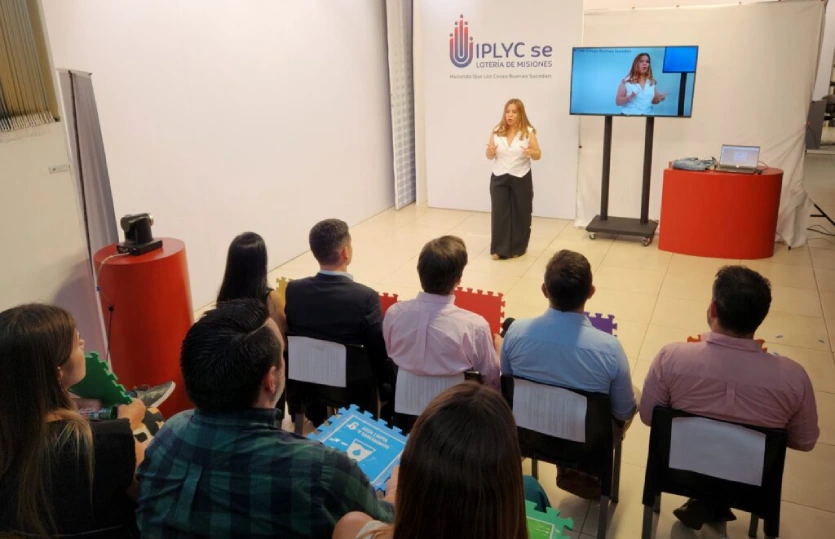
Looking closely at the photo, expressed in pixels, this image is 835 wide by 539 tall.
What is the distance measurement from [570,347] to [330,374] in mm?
1079

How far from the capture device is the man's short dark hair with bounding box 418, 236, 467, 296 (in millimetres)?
2650

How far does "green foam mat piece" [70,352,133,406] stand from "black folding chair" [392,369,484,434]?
104 cm

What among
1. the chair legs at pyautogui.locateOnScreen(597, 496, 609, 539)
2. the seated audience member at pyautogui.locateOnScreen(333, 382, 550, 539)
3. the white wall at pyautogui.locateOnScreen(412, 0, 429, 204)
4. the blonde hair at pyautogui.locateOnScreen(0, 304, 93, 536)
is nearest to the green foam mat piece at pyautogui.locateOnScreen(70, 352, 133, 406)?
the blonde hair at pyautogui.locateOnScreen(0, 304, 93, 536)

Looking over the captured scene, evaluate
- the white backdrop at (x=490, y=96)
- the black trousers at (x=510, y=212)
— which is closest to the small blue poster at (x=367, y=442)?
the black trousers at (x=510, y=212)

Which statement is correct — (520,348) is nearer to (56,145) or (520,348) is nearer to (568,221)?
(56,145)

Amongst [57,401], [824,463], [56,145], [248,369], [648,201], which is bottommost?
[824,463]

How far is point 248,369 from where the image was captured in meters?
1.52

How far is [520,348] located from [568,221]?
5303 mm

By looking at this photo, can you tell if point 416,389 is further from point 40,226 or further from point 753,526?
point 40,226

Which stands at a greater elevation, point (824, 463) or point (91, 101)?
point (91, 101)

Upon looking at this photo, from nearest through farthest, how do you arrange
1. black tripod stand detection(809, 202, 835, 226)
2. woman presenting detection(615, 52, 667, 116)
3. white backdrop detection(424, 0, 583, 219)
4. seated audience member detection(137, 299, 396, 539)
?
1. seated audience member detection(137, 299, 396, 539)
2. woman presenting detection(615, 52, 667, 116)
3. black tripod stand detection(809, 202, 835, 226)
4. white backdrop detection(424, 0, 583, 219)

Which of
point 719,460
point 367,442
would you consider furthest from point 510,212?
point 367,442

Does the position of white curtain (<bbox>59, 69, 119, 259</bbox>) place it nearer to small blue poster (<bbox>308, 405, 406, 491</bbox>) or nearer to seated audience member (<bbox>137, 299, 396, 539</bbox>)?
small blue poster (<bbox>308, 405, 406, 491</bbox>)

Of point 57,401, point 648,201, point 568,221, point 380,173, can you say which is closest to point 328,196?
point 380,173
